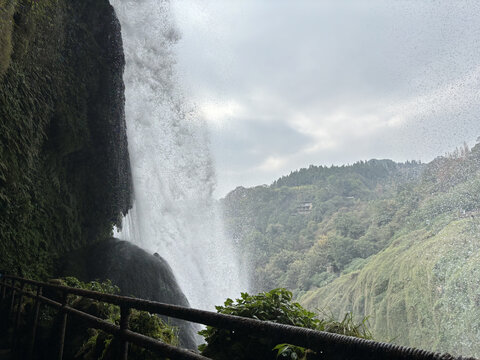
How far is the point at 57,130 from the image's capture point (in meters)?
8.66

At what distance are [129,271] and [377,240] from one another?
7700 centimetres

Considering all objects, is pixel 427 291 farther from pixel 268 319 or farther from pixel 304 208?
pixel 304 208

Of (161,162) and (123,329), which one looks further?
(161,162)

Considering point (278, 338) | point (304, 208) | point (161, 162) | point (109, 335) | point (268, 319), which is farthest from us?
point (304, 208)

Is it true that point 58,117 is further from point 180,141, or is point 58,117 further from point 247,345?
point 180,141

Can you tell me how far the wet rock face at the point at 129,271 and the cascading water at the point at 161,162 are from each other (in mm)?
6435

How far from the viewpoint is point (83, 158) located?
10.3 m

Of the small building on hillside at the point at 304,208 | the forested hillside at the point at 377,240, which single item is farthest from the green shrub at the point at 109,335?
the small building on hillside at the point at 304,208

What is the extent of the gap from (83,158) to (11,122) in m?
3.52

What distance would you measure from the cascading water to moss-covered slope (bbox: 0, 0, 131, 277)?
6.62 m

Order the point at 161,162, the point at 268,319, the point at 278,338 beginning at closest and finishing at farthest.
A: 1. the point at 278,338
2. the point at 268,319
3. the point at 161,162

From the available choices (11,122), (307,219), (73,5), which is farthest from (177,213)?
(307,219)

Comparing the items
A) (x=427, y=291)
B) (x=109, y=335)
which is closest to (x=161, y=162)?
(x=109, y=335)

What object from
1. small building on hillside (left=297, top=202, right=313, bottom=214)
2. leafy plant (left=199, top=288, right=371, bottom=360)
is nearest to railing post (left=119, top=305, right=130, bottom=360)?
leafy plant (left=199, top=288, right=371, bottom=360)
